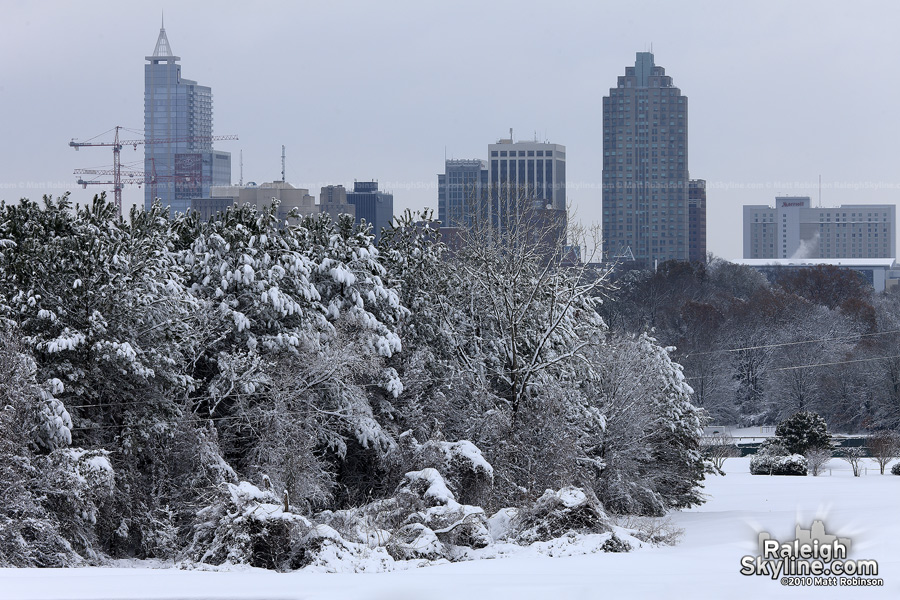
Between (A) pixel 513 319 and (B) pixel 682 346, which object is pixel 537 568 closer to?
(A) pixel 513 319

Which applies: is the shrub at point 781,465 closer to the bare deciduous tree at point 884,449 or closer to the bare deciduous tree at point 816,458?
the bare deciduous tree at point 816,458

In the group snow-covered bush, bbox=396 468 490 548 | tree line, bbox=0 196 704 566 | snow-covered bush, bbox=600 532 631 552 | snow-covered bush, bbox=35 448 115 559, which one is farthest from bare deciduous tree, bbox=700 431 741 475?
snow-covered bush, bbox=600 532 631 552

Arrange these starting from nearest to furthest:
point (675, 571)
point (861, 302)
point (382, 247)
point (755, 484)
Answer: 1. point (675, 571)
2. point (382, 247)
3. point (755, 484)
4. point (861, 302)

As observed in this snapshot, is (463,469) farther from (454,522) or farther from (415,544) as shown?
(415,544)

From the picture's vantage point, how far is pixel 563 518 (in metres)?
18.0

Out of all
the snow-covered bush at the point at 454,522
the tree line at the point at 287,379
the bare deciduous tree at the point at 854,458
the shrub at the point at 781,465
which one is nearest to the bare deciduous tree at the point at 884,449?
the bare deciduous tree at the point at 854,458

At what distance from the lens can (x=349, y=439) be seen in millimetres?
29422

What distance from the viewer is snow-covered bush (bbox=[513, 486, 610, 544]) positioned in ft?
58.9

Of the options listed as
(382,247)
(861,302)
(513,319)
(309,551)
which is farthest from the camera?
(861,302)

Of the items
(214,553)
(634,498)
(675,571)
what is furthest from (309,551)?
(634,498)

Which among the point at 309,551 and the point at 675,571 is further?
the point at 309,551

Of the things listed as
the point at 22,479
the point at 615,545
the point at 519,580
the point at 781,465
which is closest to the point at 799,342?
the point at 781,465

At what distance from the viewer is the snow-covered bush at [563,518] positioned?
1794cm

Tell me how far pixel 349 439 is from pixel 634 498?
8.09 m
